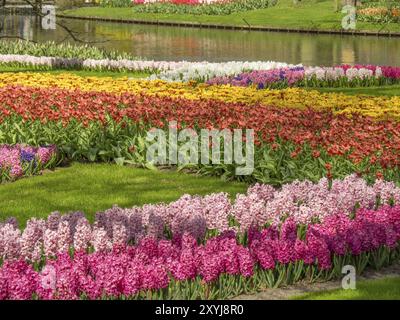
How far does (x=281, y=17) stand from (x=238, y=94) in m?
33.9

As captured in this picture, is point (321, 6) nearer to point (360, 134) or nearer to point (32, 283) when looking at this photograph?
point (360, 134)

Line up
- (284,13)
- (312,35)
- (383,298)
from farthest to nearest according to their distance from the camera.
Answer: (284,13), (312,35), (383,298)

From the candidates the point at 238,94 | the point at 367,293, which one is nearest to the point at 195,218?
the point at 367,293

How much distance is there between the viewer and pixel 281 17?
4994 cm

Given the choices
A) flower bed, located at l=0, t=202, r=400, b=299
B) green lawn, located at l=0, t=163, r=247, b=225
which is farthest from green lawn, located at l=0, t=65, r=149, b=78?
flower bed, located at l=0, t=202, r=400, b=299

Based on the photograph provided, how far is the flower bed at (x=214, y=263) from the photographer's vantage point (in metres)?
6.84

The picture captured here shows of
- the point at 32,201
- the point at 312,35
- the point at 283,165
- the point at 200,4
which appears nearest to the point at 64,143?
the point at 32,201

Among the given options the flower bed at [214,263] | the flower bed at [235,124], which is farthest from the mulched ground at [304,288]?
the flower bed at [235,124]

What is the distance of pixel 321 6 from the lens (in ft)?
176

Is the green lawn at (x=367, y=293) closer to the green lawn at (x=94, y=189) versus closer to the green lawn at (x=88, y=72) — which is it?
the green lawn at (x=94, y=189)

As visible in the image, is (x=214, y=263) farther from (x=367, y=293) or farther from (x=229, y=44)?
(x=229, y=44)

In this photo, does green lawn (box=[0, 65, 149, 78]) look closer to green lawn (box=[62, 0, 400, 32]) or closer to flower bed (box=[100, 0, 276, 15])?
green lawn (box=[62, 0, 400, 32])

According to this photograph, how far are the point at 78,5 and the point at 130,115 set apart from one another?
179ft

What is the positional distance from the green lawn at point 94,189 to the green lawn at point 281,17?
1262 inches
